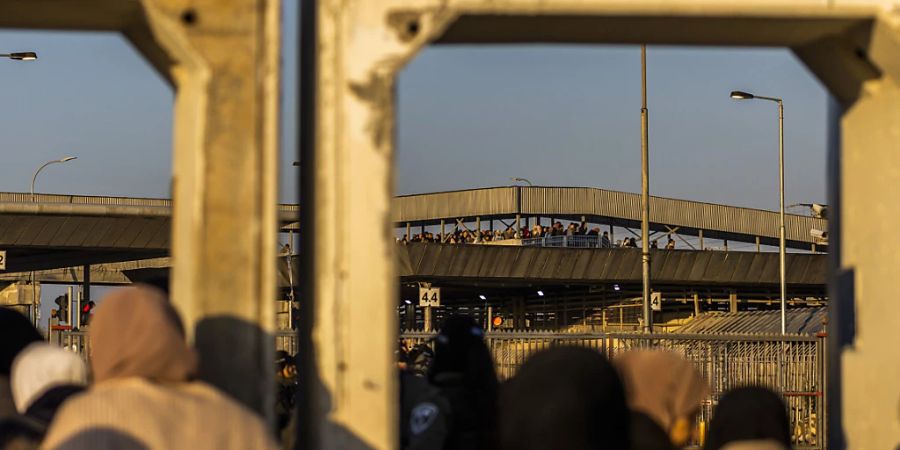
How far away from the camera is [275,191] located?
20.1 feet

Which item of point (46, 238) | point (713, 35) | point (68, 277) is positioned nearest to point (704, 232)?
point (68, 277)

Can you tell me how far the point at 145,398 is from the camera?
414 cm

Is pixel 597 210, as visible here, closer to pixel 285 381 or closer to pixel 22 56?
pixel 22 56

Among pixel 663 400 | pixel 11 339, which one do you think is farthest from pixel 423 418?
pixel 11 339

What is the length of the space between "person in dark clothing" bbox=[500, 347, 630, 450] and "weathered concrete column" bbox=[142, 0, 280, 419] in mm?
1308

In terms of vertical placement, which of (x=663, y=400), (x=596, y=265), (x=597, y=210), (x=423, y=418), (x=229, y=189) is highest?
(x=597, y=210)

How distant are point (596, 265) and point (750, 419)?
40.8 meters

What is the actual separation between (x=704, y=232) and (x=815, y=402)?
48.3 metres

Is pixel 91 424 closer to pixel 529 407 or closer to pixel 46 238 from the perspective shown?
pixel 529 407

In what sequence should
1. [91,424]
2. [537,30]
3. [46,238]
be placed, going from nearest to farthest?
[91,424]
[537,30]
[46,238]

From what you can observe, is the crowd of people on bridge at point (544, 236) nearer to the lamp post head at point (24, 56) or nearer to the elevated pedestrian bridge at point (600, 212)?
the elevated pedestrian bridge at point (600, 212)

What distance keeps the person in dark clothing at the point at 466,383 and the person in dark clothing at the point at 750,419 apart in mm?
1689

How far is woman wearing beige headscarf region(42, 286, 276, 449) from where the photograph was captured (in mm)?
3988

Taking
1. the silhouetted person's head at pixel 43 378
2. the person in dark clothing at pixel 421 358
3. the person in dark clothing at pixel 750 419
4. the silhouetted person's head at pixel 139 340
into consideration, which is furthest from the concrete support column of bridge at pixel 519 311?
the silhouetted person's head at pixel 139 340
